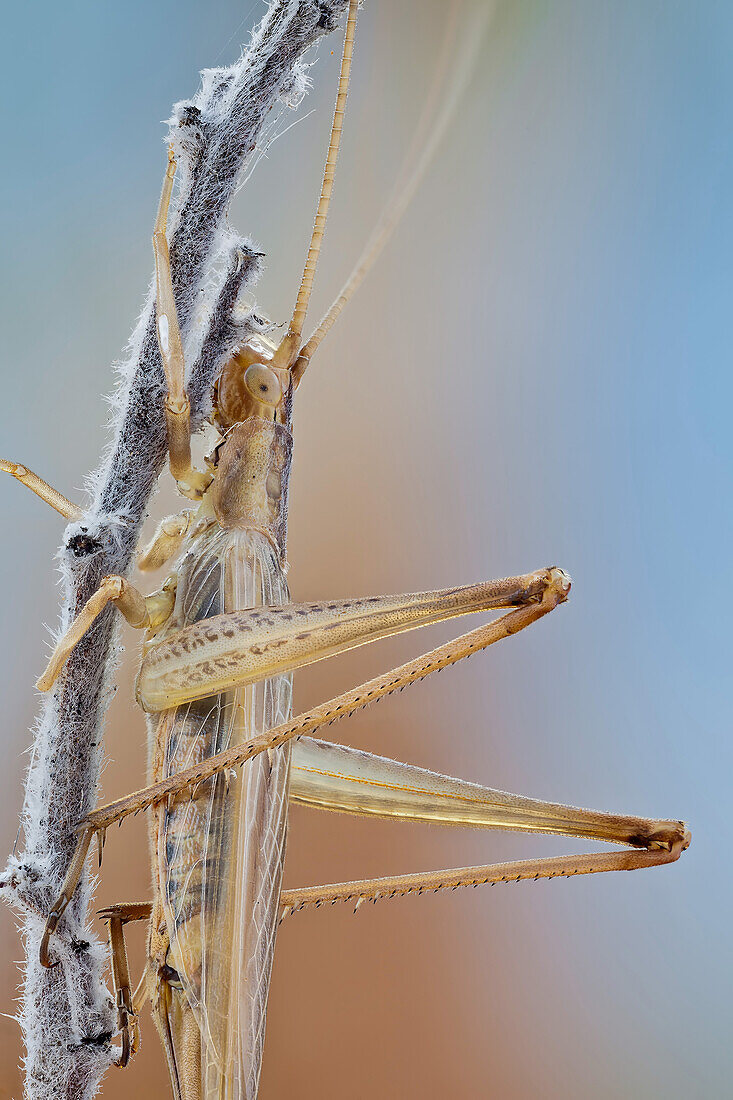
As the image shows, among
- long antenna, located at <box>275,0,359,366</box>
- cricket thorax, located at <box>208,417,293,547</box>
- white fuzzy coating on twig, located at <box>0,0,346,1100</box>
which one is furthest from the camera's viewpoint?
cricket thorax, located at <box>208,417,293,547</box>

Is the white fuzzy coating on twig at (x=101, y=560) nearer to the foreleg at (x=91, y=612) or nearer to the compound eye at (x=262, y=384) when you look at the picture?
the foreleg at (x=91, y=612)

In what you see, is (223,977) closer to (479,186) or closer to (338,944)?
(338,944)

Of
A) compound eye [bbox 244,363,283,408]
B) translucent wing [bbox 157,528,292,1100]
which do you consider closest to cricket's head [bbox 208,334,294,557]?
compound eye [bbox 244,363,283,408]

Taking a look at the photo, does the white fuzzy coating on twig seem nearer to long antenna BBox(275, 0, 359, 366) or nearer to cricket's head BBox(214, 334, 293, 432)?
long antenna BBox(275, 0, 359, 366)

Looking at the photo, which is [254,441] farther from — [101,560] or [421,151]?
[421,151]

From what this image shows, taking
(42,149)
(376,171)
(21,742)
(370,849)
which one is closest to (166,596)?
(21,742)

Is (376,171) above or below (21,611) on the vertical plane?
above
